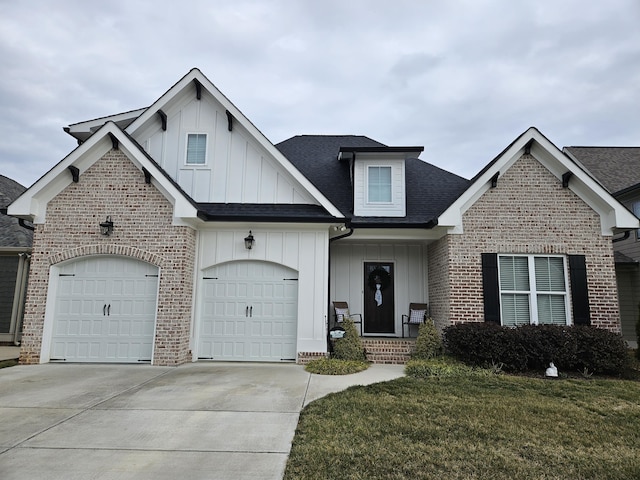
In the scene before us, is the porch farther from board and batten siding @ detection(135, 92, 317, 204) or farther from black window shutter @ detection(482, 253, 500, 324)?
board and batten siding @ detection(135, 92, 317, 204)

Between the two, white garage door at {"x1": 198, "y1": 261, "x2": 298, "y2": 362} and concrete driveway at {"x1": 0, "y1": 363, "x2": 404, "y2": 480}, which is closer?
concrete driveway at {"x1": 0, "y1": 363, "x2": 404, "y2": 480}

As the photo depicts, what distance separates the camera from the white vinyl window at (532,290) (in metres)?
9.17

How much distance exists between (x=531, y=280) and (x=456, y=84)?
10620mm

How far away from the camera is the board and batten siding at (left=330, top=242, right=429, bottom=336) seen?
37.7 ft

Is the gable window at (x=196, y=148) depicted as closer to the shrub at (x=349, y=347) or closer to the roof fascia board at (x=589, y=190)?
the shrub at (x=349, y=347)

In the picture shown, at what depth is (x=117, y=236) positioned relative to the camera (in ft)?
29.7

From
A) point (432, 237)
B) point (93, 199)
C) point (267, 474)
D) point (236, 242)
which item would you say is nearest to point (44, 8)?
point (93, 199)

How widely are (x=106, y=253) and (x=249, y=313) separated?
357cm

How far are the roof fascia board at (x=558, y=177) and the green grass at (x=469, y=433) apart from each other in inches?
163

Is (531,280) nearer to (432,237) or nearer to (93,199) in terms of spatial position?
(432,237)

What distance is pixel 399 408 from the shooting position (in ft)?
17.6

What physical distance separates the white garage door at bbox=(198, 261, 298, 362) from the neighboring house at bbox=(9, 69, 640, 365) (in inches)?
1.3

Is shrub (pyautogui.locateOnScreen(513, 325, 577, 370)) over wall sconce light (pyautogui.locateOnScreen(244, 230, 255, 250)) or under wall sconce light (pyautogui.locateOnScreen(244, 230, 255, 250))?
under

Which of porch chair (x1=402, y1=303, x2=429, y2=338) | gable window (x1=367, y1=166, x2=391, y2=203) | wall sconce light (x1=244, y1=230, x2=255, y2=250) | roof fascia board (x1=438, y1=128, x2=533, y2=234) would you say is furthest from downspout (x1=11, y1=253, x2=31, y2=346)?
roof fascia board (x1=438, y1=128, x2=533, y2=234)
